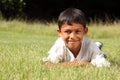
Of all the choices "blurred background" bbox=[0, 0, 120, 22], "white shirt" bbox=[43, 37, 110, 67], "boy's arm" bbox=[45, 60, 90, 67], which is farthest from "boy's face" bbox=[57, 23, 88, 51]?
"blurred background" bbox=[0, 0, 120, 22]

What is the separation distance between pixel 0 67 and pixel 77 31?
1032 millimetres

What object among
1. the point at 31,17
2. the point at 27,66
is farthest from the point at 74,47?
the point at 31,17

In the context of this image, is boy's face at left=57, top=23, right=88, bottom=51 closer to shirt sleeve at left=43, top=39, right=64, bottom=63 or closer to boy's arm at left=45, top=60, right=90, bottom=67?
shirt sleeve at left=43, top=39, right=64, bottom=63

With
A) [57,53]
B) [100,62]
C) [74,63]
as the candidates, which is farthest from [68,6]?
[74,63]

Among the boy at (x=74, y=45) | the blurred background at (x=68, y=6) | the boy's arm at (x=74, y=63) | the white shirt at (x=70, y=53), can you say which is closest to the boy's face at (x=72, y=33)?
the boy at (x=74, y=45)

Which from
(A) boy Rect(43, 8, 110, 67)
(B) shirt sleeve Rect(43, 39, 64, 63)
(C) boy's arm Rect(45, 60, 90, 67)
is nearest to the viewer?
(C) boy's arm Rect(45, 60, 90, 67)

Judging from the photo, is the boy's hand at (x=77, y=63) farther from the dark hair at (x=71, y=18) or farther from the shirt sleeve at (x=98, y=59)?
the dark hair at (x=71, y=18)

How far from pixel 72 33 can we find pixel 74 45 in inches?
8.4

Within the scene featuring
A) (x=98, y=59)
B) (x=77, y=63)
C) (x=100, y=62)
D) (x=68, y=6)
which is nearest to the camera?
(x=77, y=63)

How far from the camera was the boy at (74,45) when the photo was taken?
17.0 ft

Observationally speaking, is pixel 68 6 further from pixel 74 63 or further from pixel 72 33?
pixel 74 63

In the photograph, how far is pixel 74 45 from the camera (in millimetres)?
5363

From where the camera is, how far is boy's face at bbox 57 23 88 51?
5.19 meters

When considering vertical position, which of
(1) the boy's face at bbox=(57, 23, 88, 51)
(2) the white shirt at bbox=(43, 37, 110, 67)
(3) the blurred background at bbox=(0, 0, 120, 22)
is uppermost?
(1) the boy's face at bbox=(57, 23, 88, 51)
